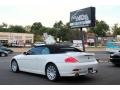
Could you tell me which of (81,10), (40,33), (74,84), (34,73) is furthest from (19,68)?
(40,33)

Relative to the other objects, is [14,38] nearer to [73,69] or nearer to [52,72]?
[52,72]

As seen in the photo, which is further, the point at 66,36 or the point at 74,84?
the point at 66,36

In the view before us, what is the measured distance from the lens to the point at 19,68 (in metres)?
13.7

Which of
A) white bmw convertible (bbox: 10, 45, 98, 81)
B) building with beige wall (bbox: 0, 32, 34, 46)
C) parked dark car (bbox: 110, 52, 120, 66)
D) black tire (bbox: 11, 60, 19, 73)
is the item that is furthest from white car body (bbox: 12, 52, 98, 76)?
building with beige wall (bbox: 0, 32, 34, 46)

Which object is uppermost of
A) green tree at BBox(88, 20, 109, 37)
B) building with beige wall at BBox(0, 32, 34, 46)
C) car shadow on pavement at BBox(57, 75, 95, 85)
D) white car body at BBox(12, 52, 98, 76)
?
green tree at BBox(88, 20, 109, 37)

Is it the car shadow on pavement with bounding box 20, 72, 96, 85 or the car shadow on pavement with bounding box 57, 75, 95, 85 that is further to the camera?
the car shadow on pavement with bounding box 57, 75, 95, 85

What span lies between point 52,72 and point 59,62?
0.56 meters

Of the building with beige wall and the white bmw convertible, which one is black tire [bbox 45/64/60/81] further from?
the building with beige wall

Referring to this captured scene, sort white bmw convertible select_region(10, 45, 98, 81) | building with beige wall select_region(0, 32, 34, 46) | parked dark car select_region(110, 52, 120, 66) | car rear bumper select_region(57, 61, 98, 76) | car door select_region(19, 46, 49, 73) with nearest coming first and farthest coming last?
car rear bumper select_region(57, 61, 98, 76)
white bmw convertible select_region(10, 45, 98, 81)
car door select_region(19, 46, 49, 73)
parked dark car select_region(110, 52, 120, 66)
building with beige wall select_region(0, 32, 34, 46)

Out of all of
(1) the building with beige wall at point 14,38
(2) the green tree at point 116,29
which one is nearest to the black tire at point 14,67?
(1) the building with beige wall at point 14,38

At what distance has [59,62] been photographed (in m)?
11.0

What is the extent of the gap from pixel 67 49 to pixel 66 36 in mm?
103539

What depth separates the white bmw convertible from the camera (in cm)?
1080

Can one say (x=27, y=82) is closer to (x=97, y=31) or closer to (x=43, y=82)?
(x=43, y=82)
